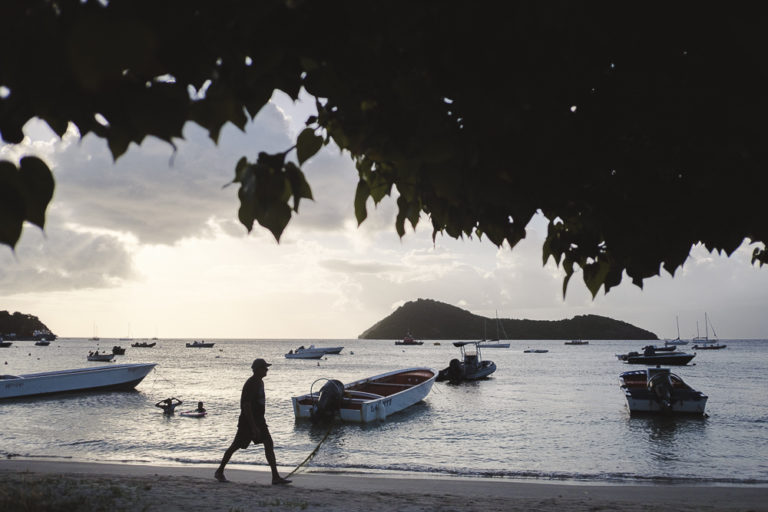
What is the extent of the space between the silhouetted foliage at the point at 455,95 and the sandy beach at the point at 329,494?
7937mm

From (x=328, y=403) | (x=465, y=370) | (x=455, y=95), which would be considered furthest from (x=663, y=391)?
(x=455, y=95)

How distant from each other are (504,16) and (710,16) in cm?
92

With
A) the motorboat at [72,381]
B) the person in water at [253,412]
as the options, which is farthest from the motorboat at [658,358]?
the person in water at [253,412]

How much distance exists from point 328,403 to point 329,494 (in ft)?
46.9

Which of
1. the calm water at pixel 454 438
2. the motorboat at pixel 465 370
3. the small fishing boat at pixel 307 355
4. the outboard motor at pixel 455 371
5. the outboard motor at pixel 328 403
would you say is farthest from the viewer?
the small fishing boat at pixel 307 355

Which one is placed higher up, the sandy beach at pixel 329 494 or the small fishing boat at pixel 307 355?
the sandy beach at pixel 329 494

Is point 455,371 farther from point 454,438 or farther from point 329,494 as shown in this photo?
point 329,494

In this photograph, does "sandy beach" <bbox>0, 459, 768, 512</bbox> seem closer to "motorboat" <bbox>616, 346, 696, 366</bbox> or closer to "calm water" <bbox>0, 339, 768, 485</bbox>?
"calm water" <bbox>0, 339, 768, 485</bbox>

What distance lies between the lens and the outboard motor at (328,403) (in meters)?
25.2

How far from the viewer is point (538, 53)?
1.86 metres

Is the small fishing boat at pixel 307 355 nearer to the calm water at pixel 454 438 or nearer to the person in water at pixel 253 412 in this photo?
the calm water at pixel 454 438

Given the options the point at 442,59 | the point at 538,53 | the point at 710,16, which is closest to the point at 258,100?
the point at 442,59

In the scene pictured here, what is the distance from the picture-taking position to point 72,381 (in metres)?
36.1

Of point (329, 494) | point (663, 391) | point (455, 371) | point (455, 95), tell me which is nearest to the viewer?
point (455, 95)
